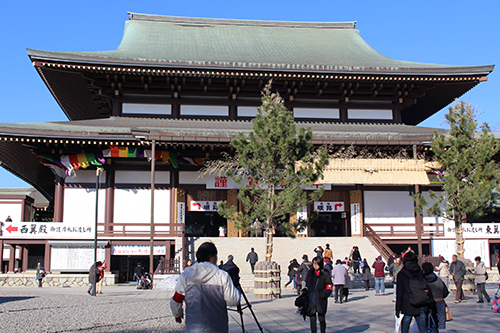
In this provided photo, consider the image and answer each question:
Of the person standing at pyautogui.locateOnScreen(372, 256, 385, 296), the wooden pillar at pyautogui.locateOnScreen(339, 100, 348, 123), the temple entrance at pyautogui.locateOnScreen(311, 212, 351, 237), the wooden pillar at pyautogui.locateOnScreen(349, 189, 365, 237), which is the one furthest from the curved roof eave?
the person standing at pyautogui.locateOnScreen(372, 256, 385, 296)

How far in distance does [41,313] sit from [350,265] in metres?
13.0

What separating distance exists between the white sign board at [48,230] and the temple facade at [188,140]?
5cm

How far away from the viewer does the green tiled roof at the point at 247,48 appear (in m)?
23.3

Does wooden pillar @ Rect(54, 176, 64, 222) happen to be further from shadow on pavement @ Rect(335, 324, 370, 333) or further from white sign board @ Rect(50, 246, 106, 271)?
shadow on pavement @ Rect(335, 324, 370, 333)

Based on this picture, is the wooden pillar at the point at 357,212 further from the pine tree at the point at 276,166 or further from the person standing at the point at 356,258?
the pine tree at the point at 276,166

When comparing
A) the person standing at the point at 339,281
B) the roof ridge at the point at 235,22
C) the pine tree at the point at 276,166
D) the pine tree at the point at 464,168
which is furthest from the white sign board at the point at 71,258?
the roof ridge at the point at 235,22

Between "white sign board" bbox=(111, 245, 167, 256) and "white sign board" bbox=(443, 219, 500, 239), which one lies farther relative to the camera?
"white sign board" bbox=(443, 219, 500, 239)

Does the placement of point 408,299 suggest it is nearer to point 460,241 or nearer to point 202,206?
point 460,241

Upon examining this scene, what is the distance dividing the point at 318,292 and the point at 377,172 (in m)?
14.0

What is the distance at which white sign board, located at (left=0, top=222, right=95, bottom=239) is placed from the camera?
21.3m

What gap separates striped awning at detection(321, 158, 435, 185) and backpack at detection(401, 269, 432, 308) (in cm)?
1431

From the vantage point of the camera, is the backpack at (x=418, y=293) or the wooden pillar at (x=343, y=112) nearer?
the backpack at (x=418, y=293)

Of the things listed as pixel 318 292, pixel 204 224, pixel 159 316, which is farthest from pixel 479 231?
pixel 159 316

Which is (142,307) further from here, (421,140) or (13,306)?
(421,140)
